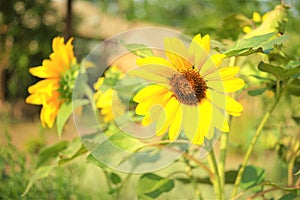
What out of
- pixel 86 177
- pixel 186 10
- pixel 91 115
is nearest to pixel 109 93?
pixel 91 115

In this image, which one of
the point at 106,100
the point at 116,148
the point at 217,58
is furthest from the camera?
the point at 106,100

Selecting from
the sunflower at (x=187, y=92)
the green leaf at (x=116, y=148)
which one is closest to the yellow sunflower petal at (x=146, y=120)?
the sunflower at (x=187, y=92)

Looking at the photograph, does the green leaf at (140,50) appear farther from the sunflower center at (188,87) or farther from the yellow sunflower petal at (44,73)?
the yellow sunflower petal at (44,73)

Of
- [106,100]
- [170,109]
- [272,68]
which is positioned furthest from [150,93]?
[106,100]

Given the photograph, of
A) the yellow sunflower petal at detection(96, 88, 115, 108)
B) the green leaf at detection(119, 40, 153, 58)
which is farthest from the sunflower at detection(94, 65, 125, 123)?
the green leaf at detection(119, 40, 153, 58)

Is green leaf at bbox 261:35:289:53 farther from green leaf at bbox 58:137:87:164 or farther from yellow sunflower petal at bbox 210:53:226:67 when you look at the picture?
green leaf at bbox 58:137:87:164

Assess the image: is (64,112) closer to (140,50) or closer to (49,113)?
(49,113)
